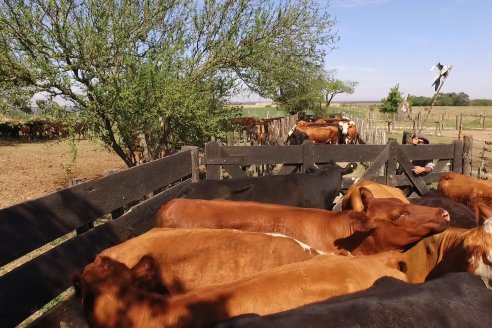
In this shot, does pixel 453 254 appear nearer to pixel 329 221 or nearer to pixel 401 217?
pixel 401 217

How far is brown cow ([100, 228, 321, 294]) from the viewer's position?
3121mm

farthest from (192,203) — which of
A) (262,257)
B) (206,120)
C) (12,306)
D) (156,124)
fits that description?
(206,120)

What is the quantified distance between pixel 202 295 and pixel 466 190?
4513mm

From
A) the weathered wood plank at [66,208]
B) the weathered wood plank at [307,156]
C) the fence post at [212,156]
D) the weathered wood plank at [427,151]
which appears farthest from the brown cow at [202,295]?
the weathered wood plank at [427,151]

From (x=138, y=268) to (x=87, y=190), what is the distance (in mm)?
856

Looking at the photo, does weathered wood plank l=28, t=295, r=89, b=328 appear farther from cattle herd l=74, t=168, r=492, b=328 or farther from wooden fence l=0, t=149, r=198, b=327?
cattle herd l=74, t=168, r=492, b=328

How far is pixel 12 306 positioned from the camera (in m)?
2.26

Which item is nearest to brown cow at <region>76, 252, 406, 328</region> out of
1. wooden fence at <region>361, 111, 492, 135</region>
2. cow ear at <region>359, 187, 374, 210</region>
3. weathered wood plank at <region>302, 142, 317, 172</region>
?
cow ear at <region>359, 187, 374, 210</region>

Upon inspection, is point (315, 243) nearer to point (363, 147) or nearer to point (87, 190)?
point (87, 190)

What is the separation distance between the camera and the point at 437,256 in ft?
11.5

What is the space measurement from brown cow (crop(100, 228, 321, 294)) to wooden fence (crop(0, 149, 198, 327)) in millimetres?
259

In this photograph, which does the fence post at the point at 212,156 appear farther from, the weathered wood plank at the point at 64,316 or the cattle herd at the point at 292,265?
the weathered wood plank at the point at 64,316

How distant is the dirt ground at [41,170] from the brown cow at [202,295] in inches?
266

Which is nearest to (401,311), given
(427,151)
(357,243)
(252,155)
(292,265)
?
(292,265)
